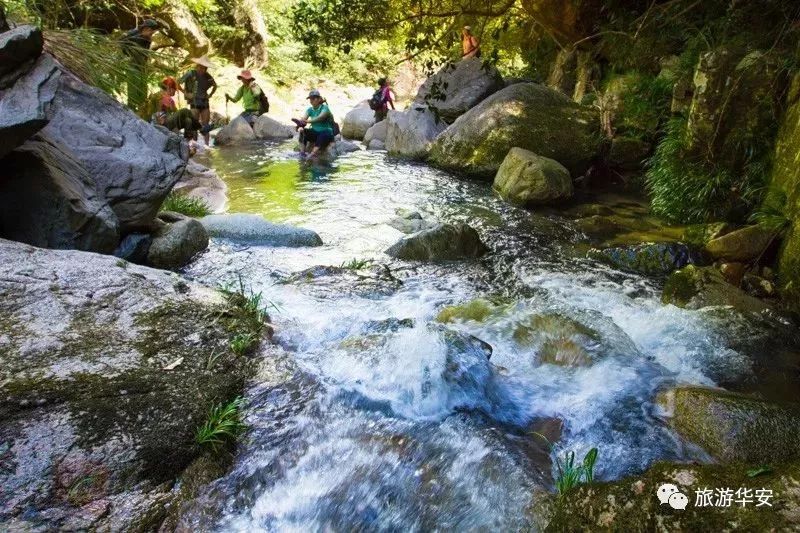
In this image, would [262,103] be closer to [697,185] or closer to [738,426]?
[697,185]

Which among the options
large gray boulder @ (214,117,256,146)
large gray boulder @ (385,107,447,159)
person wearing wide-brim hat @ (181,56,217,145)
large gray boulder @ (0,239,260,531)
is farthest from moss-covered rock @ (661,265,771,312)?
large gray boulder @ (214,117,256,146)

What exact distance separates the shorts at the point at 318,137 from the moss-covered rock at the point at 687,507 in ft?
39.6

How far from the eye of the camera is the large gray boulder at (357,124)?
17.2m

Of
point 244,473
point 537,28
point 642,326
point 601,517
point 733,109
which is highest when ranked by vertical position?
point 537,28

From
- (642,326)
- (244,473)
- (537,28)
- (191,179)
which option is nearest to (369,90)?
(537,28)

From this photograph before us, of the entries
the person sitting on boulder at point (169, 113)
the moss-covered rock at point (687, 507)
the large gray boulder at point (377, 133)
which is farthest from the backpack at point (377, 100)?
the moss-covered rock at point (687, 507)

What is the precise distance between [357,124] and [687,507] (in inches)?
660

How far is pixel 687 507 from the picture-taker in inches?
68.3

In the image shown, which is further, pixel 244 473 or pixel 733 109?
pixel 733 109

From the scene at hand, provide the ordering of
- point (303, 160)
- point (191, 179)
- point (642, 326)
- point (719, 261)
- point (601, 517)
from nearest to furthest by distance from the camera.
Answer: point (601, 517) < point (642, 326) < point (719, 261) < point (191, 179) < point (303, 160)

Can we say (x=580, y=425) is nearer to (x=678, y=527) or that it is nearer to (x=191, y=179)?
(x=678, y=527)

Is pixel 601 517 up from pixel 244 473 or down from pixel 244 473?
up

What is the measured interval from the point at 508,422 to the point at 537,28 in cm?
1250

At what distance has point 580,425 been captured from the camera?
10.9ft
